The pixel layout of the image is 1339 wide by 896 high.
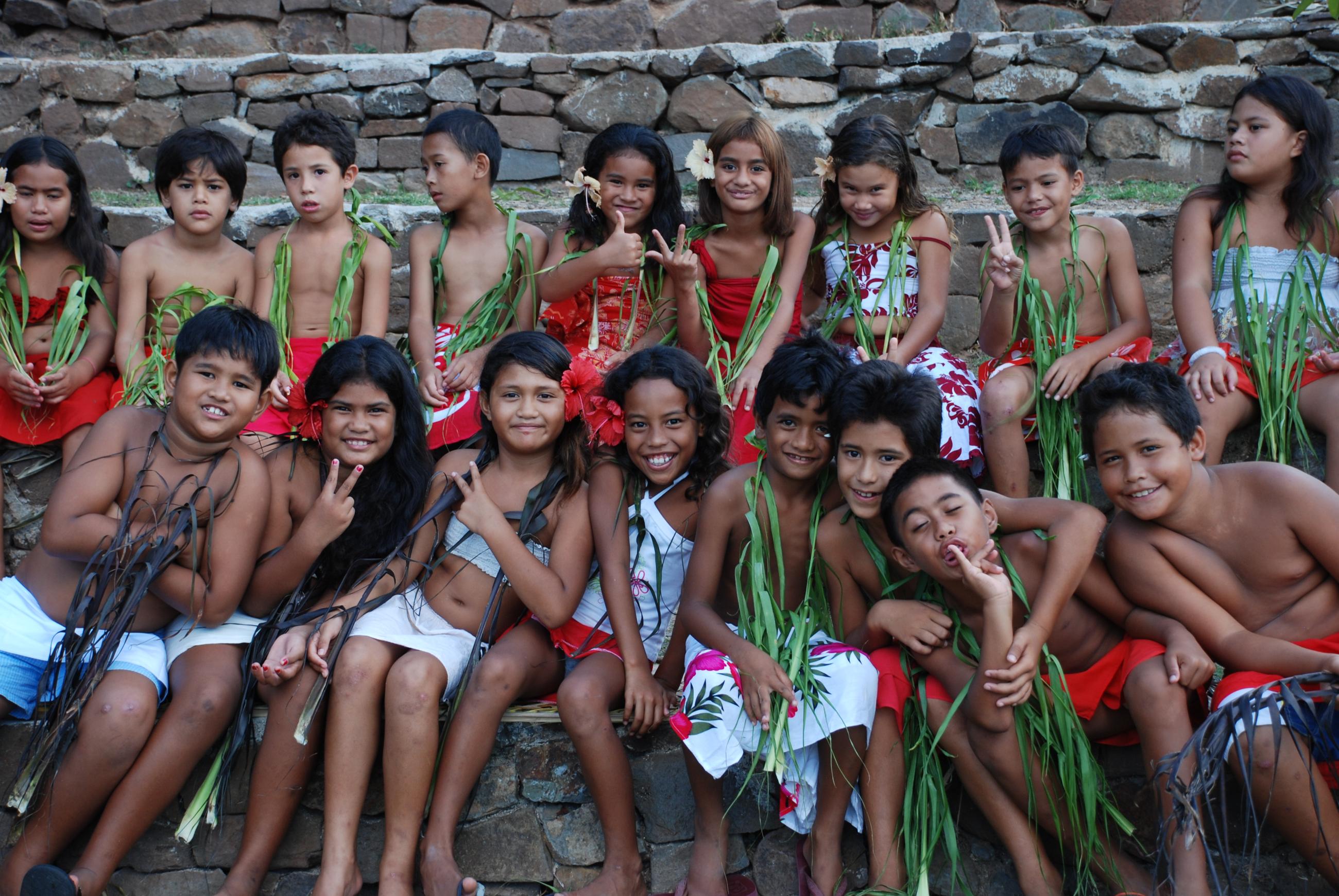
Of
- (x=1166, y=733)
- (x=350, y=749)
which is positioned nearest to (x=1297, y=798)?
(x=1166, y=733)

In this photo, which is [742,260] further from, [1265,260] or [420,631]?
[420,631]

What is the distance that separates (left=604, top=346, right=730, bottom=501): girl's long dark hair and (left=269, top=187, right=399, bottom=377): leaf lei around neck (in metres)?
1.10

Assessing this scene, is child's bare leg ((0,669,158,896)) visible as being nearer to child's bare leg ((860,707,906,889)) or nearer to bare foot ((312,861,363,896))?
bare foot ((312,861,363,896))

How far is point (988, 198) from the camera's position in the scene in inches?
184

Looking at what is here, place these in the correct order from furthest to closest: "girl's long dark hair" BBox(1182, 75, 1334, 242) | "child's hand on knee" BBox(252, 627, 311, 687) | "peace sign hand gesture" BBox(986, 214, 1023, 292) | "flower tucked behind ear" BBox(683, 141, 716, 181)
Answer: "flower tucked behind ear" BBox(683, 141, 716, 181) < "girl's long dark hair" BBox(1182, 75, 1334, 242) < "peace sign hand gesture" BBox(986, 214, 1023, 292) < "child's hand on knee" BBox(252, 627, 311, 687)

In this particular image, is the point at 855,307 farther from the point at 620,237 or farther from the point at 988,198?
the point at 988,198

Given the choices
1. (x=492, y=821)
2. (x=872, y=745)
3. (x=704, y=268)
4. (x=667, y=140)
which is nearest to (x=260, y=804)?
(x=492, y=821)

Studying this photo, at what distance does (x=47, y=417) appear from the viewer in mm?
3170

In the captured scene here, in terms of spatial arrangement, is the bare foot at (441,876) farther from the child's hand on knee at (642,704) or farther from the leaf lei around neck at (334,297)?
the leaf lei around neck at (334,297)

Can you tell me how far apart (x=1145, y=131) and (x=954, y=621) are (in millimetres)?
3490

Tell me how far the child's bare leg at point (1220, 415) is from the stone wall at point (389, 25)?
132 inches

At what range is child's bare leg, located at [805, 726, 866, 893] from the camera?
2189 mm

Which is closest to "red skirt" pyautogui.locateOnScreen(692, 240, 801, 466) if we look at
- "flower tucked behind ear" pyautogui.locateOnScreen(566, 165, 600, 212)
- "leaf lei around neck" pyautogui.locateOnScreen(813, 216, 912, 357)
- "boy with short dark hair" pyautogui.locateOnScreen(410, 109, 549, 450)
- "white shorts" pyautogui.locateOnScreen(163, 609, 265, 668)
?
"leaf lei around neck" pyautogui.locateOnScreen(813, 216, 912, 357)

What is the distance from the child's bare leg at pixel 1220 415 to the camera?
8.94 feet
